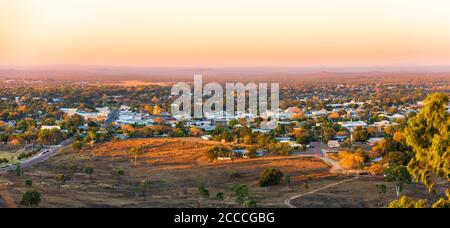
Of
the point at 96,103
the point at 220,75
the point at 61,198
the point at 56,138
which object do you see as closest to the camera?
the point at 61,198

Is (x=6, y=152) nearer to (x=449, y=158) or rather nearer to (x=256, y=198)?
(x=256, y=198)

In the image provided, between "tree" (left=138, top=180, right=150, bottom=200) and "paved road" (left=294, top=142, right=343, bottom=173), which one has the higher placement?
"tree" (left=138, top=180, right=150, bottom=200)

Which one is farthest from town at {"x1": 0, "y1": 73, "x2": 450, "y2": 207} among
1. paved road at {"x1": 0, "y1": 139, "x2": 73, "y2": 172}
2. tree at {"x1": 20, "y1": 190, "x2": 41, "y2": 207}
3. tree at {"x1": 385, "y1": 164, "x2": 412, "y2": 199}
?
tree at {"x1": 20, "y1": 190, "x2": 41, "y2": 207}

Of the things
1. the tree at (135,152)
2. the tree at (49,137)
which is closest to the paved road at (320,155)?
the tree at (135,152)

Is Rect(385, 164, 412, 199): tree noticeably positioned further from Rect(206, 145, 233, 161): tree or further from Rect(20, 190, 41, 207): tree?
Rect(20, 190, 41, 207): tree

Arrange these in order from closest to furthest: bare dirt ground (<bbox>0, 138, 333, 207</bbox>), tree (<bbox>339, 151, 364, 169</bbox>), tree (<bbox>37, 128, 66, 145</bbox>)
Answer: bare dirt ground (<bbox>0, 138, 333, 207</bbox>) → tree (<bbox>339, 151, 364, 169</bbox>) → tree (<bbox>37, 128, 66, 145</bbox>)

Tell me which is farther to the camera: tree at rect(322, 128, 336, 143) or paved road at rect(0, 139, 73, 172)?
tree at rect(322, 128, 336, 143)
